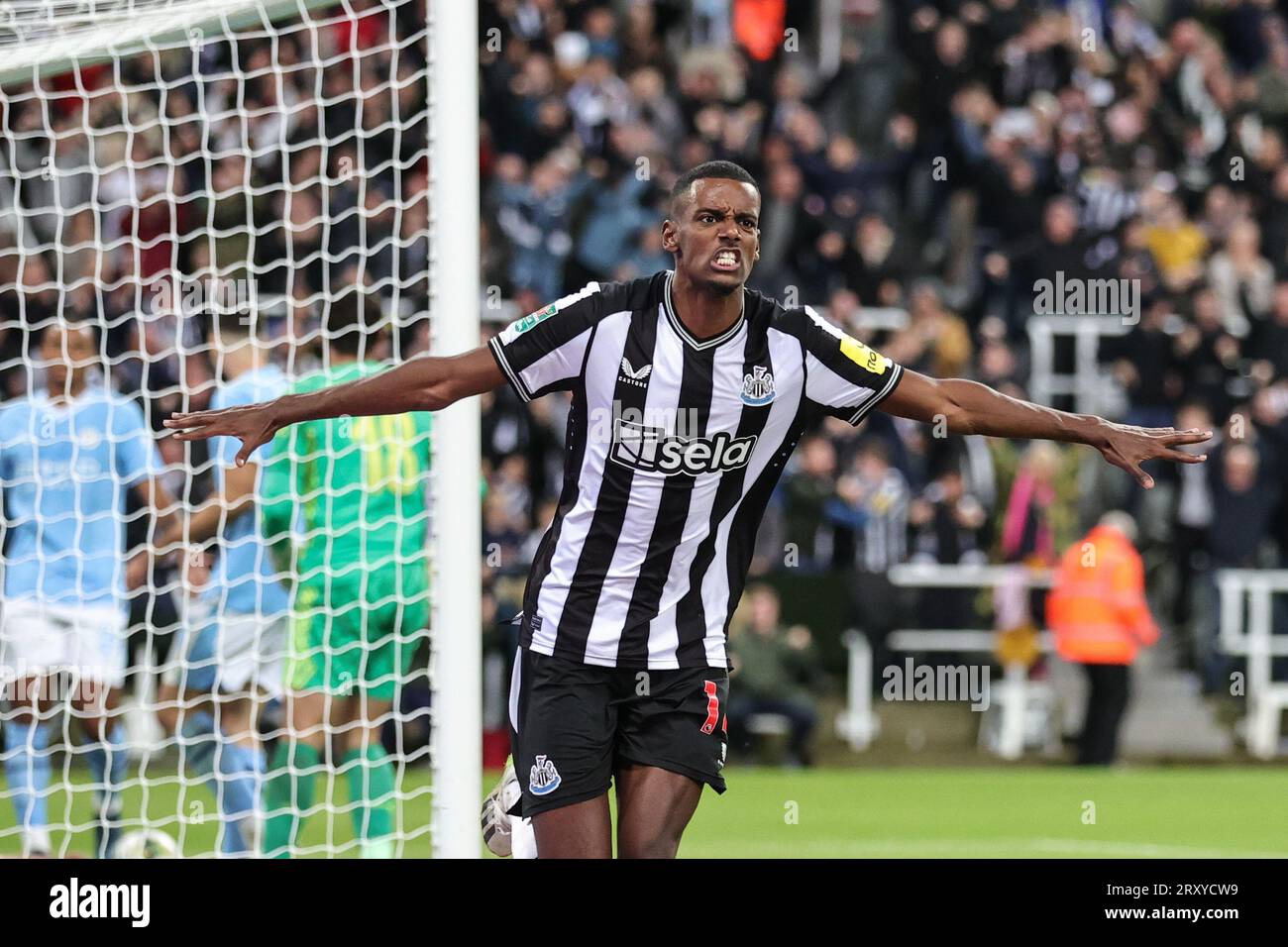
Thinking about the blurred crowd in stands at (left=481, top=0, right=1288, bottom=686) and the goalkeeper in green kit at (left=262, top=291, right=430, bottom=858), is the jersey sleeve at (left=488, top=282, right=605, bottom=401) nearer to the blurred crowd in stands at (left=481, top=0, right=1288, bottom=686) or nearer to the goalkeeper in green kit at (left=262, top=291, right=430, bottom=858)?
the goalkeeper in green kit at (left=262, top=291, right=430, bottom=858)

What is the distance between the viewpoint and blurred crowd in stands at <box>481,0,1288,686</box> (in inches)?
540

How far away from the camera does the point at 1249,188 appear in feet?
53.0

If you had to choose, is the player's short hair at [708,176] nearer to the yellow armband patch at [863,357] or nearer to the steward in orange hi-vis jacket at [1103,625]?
the yellow armband patch at [863,357]

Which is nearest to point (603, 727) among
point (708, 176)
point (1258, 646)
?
point (708, 176)

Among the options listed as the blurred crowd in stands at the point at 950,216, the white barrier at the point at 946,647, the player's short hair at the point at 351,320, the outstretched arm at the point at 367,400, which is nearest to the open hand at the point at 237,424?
the outstretched arm at the point at 367,400

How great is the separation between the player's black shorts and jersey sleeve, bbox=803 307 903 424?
86cm

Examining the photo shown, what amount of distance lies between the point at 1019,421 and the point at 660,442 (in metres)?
1.02

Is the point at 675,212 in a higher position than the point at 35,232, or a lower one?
lower

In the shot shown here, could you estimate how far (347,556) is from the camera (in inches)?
317

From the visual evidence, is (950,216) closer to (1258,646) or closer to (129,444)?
(1258,646)

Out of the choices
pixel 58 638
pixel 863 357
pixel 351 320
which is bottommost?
pixel 58 638

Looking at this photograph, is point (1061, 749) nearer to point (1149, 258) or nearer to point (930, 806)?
point (930, 806)
